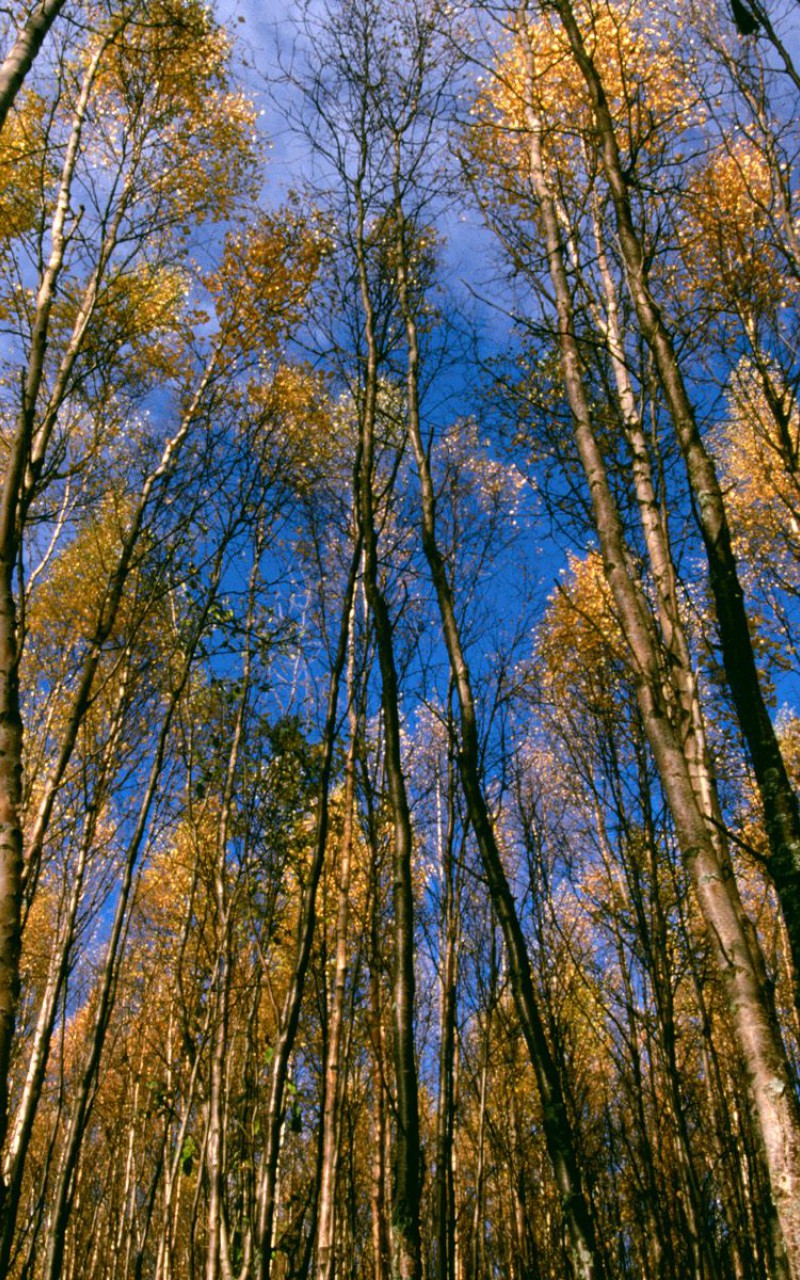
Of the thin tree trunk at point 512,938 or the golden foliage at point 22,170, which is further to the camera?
the golden foliage at point 22,170

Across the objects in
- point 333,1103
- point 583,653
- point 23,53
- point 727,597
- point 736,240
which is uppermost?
point 736,240

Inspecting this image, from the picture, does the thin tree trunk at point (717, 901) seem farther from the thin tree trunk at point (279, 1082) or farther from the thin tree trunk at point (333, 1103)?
the thin tree trunk at point (333, 1103)

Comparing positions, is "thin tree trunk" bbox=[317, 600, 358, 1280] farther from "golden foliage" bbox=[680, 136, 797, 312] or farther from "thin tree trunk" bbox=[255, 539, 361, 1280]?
"golden foliage" bbox=[680, 136, 797, 312]

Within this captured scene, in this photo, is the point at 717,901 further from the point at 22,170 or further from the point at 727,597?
the point at 22,170

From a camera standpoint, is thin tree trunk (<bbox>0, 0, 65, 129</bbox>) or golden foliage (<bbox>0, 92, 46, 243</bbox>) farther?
golden foliage (<bbox>0, 92, 46, 243</bbox>)

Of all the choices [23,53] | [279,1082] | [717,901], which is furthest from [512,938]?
[23,53]

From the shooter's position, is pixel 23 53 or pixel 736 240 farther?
pixel 736 240

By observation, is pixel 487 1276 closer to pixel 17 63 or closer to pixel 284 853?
pixel 284 853

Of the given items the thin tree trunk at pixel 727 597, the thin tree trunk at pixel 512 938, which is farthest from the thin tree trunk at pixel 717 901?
the thin tree trunk at pixel 512 938

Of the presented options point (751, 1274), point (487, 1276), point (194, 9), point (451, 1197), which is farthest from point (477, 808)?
point (487, 1276)

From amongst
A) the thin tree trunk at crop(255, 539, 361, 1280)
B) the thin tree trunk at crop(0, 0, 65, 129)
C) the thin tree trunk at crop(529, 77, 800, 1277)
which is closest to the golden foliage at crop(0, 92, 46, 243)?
the thin tree trunk at crop(0, 0, 65, 129)

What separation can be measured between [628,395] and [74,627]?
7.05 m

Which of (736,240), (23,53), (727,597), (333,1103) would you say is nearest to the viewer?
(727,597)

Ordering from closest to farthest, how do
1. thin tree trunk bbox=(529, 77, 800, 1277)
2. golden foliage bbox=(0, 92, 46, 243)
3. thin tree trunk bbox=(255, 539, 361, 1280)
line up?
thin tree trunk bbox=(529, 77, 800, 1277) → thin tree trunk bbox=(255, 539, 361, 1280) → golden foliage bbox=(0, 92, 46, 243)
